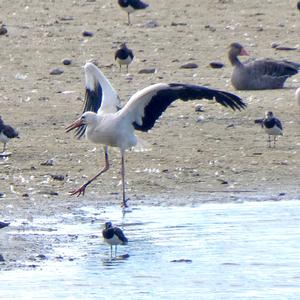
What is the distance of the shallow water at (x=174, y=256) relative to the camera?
29.2 feet

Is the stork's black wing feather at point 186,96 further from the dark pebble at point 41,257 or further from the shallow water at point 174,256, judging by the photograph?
the dark pebble at point 41,257

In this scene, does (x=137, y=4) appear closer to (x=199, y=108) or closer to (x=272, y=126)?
(x=199, y=108)

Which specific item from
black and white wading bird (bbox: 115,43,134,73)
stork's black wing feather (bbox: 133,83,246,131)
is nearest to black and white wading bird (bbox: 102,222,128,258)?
stork's black wing feather (bbox: 133,83,246,131)

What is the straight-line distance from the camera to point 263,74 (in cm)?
1595

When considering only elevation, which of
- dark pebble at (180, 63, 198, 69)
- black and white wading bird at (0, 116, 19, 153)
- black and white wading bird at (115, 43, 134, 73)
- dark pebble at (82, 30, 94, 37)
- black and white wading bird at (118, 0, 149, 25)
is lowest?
black and white wading bird at (0, 116, 19, 153)

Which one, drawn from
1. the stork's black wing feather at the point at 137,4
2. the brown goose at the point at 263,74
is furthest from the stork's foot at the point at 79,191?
the stork's black wing feather at the point at 137,4

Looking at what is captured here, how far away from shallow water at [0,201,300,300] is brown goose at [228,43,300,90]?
455 cm

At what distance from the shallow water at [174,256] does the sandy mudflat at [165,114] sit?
437mm

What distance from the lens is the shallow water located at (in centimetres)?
890

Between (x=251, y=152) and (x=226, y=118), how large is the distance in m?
1.27

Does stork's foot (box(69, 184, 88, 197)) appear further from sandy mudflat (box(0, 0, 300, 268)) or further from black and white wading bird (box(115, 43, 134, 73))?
black and white wading bird (box(115, 43, 134, 73))

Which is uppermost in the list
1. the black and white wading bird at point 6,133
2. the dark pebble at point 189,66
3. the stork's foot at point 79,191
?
the dark pebble at point 189,66

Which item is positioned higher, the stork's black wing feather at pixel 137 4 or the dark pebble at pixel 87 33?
the stork's black wing feather at pixel 137 4

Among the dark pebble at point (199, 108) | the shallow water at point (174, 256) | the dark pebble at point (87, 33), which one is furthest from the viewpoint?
the dark pebble at point (87, 33)
